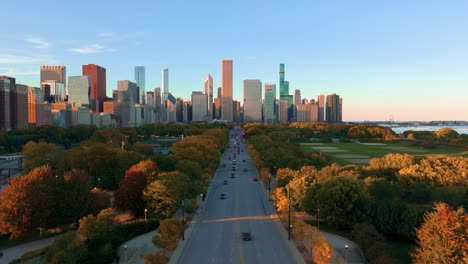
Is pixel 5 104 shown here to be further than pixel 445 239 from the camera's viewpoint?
Yes

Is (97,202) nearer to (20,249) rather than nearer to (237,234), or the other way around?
(20,249)

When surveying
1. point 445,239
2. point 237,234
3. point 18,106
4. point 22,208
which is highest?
point 18,106

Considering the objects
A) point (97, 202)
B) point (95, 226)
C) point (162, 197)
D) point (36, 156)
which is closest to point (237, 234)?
point (162, 197)

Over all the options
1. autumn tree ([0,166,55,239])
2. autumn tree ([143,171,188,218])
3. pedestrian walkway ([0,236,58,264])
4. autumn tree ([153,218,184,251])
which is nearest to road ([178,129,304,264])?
autumn tree ([153,218,184,251])

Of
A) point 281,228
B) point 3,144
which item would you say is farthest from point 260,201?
point 3,144

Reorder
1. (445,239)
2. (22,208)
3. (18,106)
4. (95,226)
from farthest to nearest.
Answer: (18,106), (22,208), (95,226), (445,239)

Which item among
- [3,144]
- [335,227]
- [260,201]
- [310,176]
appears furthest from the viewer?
[3,144]

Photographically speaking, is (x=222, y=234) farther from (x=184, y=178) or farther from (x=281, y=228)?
(x=184, y=178)
